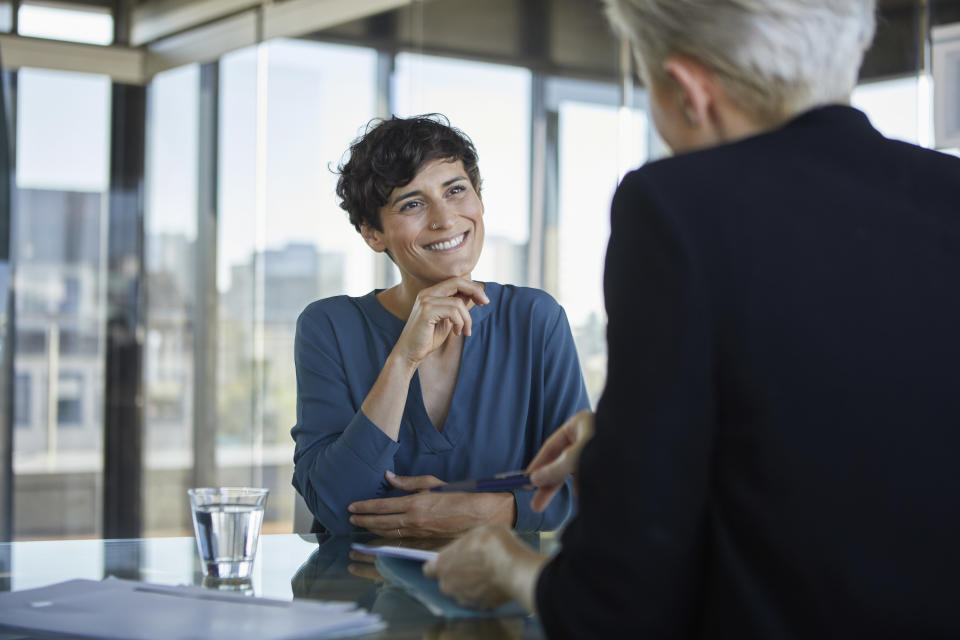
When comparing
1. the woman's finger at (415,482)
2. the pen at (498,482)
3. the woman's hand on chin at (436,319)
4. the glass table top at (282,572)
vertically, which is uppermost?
the woman's hand on chin at (436,319)

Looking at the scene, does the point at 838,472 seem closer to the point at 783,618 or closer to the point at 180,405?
the point at 783,618

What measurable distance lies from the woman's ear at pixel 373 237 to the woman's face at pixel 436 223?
0.08m

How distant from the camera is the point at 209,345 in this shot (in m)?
4.56

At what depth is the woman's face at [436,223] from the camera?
6.50 ft

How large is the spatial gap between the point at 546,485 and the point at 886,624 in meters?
0.46

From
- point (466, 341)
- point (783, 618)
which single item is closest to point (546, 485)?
point (783, 618)

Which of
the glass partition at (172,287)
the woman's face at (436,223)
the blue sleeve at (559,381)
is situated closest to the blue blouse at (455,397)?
the blue sleeve at (559,381)

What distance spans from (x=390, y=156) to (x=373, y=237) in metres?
0.23

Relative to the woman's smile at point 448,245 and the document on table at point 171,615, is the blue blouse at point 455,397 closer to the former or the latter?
the woman's smile at point 448,245

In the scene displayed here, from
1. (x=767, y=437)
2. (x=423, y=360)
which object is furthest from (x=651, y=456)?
(x=423, y=360)

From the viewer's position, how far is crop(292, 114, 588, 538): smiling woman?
5.57 ft

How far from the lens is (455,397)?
1.89 m

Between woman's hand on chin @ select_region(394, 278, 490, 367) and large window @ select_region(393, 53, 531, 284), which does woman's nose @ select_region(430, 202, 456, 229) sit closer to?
woman's hand on chin @ select_region(394, 278, 490, 367)

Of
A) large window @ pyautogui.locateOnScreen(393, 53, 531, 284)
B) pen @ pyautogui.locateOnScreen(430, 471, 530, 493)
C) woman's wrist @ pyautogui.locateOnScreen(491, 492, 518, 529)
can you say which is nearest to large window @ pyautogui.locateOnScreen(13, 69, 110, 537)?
large window @ pyautogui.locateOnScreen(393, 53, 531, 284)
